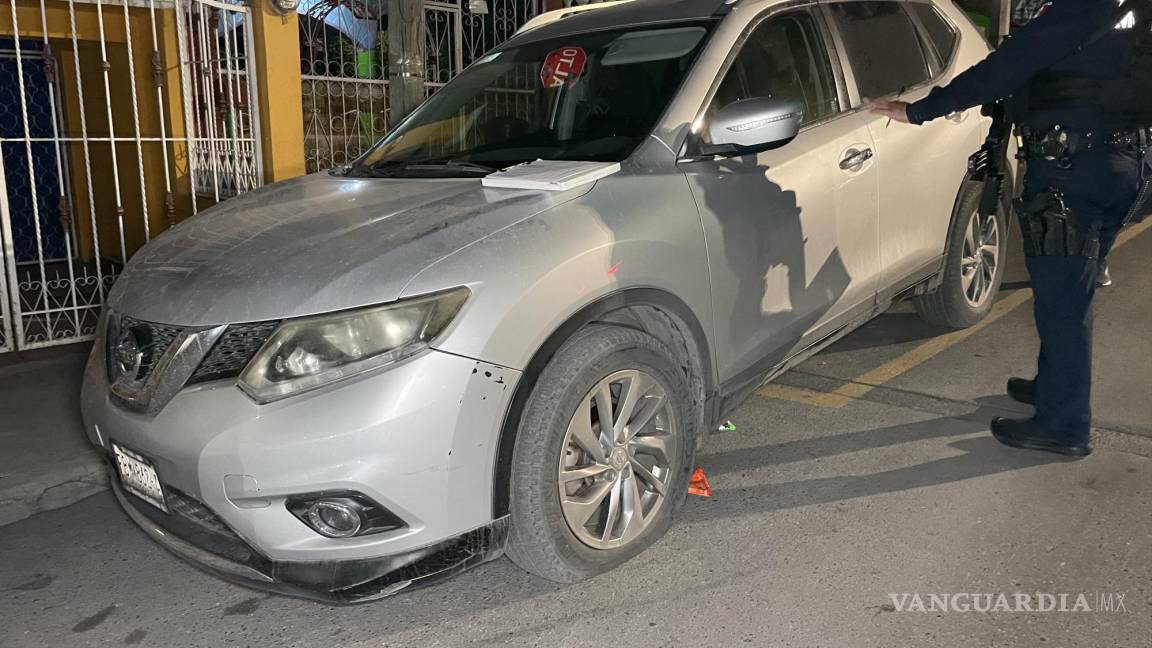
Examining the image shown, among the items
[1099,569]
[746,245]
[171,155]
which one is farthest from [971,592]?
[171,155]

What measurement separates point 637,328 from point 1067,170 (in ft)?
5.98

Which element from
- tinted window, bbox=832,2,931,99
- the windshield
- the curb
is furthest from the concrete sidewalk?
tinted window, bbox=832,2,931,99

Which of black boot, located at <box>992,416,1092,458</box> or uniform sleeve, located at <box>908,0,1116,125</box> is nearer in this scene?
uniform sleeve, located at <box>908,0,1116,125</box>

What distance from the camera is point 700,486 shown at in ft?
11.6

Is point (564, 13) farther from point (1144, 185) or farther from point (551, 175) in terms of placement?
point (1144, 185)

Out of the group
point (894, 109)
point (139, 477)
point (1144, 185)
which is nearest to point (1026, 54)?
point (894, 109)

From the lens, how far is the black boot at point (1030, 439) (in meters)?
3.61

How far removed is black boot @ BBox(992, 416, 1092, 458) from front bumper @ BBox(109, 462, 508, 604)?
7.65 ft

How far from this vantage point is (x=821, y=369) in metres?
4.92

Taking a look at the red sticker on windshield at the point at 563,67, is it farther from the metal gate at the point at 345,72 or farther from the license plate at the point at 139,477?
the metal gate at the point at 345,72

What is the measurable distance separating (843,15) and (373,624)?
125 inches

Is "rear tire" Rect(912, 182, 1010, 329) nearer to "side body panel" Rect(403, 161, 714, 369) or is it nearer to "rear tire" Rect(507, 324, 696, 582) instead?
"side body panel" Rect(403, 161, 714, 369)

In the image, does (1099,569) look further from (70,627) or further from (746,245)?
(70,627)

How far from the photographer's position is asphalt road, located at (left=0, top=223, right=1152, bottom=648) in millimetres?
2602
